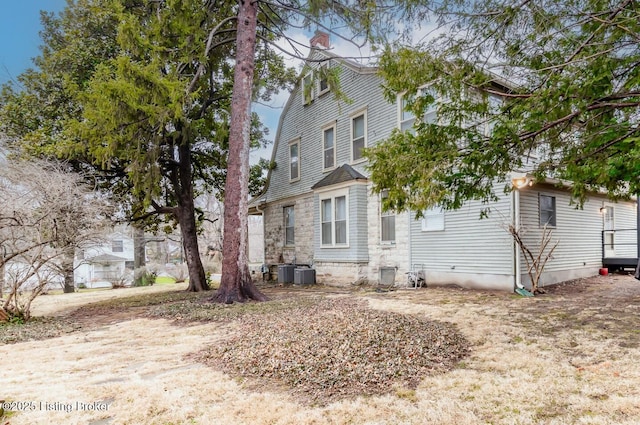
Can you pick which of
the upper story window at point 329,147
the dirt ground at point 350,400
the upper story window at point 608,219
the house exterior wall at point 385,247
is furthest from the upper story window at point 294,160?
the upper story window at point 608,219

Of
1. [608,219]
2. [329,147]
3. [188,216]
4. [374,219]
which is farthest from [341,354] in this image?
[608,219]

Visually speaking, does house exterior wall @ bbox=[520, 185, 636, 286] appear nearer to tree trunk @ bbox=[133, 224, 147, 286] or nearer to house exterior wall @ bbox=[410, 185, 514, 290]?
house exterior wall @ bbox=[410, 185, 514, 290]

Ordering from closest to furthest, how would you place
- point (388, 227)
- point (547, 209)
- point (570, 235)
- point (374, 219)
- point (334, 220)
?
point (547, 209) → point (570, 235) → point (388, 227) → point (374, 219) → point (334, 220)

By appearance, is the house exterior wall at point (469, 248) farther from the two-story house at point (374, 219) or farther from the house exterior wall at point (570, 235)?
the house exterior wall at point (570, 235)

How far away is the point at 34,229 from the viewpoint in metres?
→ 6.92

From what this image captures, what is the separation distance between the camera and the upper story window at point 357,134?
12.5 meters

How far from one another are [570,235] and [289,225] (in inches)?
392

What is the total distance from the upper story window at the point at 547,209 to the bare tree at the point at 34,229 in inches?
430

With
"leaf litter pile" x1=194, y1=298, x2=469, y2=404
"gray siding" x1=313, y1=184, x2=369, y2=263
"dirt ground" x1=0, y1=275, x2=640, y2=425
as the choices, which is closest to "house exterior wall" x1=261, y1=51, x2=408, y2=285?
"gray siding" x1=313, y1=184, x2=369, y2=263

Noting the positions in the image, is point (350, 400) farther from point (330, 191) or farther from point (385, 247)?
point (330, 191)

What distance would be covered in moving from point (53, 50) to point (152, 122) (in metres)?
7.62

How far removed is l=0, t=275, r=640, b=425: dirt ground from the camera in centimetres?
281

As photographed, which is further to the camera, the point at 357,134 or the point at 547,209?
the point at 357,134

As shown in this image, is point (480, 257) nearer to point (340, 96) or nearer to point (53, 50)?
point (340, 96)
